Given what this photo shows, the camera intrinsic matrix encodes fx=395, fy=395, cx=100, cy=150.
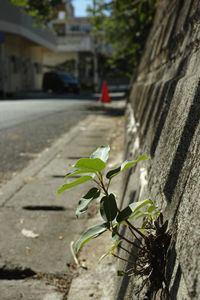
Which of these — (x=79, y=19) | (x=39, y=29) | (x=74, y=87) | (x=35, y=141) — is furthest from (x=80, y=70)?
(x=35, y=141)

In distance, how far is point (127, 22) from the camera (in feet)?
35.8

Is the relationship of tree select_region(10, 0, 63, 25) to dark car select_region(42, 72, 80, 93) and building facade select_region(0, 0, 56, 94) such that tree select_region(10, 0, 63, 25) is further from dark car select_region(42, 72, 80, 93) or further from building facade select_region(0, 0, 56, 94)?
dark car select_region(42, 72, 80, 93)

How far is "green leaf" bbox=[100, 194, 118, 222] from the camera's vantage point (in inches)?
40.1

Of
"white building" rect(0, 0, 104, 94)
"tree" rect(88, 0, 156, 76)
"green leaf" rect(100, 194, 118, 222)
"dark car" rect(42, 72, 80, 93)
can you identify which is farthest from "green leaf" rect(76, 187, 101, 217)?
"dark car" rect(42, 72, 80, 93)

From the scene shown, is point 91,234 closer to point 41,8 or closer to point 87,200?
point 87,200

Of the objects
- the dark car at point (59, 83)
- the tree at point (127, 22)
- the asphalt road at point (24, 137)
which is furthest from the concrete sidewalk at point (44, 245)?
the dark car at point (59, 83)

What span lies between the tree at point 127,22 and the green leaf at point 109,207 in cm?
409

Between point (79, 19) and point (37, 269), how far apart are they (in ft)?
166

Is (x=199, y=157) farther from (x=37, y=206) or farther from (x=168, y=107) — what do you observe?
(x=37, y=206)

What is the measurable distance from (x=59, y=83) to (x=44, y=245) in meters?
26.0

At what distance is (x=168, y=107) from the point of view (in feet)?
4.31

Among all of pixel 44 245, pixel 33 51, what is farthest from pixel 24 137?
pixel 33 51

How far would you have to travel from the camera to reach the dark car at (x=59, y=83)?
27.2 meters

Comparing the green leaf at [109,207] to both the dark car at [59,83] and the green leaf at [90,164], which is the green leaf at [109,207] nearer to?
the green leaf at [90,164]
